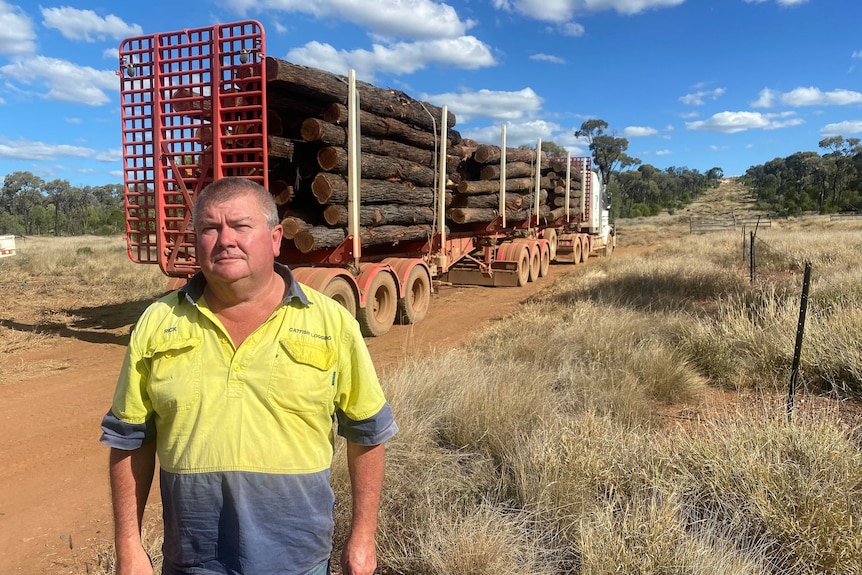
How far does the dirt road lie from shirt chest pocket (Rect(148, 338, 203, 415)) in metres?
2.05

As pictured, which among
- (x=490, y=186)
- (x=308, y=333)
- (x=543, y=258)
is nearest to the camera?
(x=308, y=333)

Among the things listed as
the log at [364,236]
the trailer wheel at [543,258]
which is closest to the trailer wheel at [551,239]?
the trailer wheel at [543,258]

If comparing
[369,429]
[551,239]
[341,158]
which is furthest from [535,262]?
[369,429]

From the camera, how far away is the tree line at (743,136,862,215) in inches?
2367

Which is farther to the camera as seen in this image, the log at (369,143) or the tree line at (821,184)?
the tree line at (821,184)

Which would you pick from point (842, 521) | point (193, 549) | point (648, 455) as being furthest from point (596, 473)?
point (193, 549)

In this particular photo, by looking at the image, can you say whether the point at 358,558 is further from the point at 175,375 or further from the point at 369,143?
the point at 369,143

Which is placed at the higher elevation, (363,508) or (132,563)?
(363,508)

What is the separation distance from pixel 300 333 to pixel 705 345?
18.0ft

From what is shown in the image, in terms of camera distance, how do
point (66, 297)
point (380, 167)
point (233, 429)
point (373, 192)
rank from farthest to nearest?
point (66, 297), point (380, 167), point (373, 192), point (233, 429)

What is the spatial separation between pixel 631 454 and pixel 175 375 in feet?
8.85

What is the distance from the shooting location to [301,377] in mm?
1794

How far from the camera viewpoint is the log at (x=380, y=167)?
7590 millimetres

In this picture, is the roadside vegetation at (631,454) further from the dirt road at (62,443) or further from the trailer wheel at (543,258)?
the trailer wheel at (543,258)
